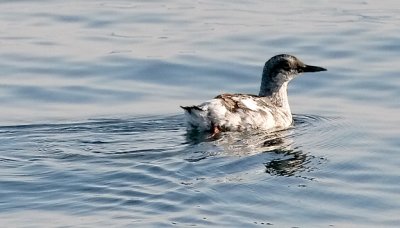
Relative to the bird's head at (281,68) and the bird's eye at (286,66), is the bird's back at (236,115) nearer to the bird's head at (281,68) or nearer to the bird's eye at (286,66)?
the bird's head at (281,68)

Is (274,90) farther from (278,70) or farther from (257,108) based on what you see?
(257,108)

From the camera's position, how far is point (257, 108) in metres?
16.2

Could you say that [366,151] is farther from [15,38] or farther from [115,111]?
[15,38]

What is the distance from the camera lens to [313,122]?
651 inches

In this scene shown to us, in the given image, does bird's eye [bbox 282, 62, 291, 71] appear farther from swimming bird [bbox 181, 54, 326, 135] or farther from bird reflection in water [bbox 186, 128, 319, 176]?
bird reflection in water [bbox 186, 128, 319, 176]

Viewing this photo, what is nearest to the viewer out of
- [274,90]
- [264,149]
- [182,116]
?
[264,149]

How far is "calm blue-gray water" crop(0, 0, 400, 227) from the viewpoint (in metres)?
12.1

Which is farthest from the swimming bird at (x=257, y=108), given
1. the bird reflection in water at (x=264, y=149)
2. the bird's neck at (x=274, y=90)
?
the bird reflection in water at (x=264, y=149)

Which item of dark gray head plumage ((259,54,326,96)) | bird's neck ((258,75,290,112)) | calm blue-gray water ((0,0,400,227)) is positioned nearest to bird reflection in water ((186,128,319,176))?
calm blue-gray water ((0,0,400,227))

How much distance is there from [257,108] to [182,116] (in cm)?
110

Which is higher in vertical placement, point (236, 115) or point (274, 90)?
point (274, 90)

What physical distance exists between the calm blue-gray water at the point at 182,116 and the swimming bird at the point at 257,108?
20 centimetres

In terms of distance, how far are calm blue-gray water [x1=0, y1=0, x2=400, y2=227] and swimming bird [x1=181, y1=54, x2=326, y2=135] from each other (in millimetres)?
199

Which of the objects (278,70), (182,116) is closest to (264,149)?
(182,116)
